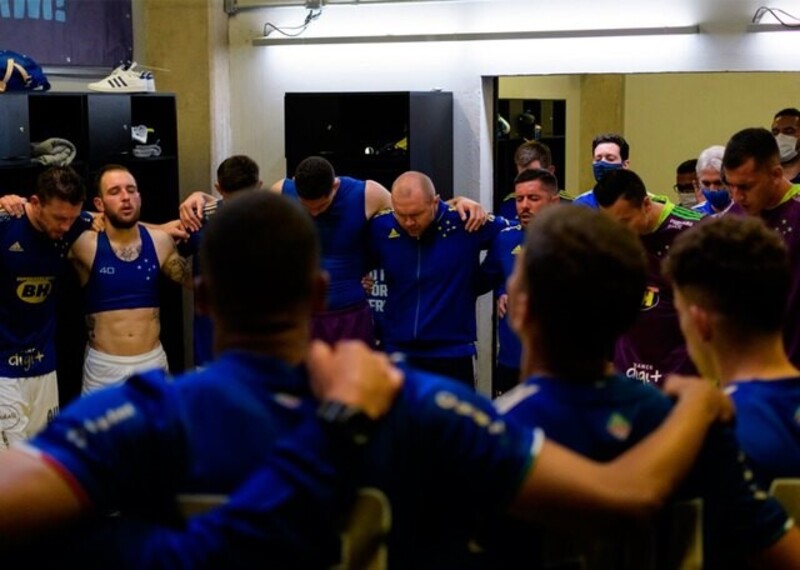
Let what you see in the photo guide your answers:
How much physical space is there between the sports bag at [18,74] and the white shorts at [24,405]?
1406mm

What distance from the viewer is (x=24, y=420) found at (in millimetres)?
5164

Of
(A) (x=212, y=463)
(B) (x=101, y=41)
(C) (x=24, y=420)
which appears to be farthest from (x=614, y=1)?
(A) (x=212, y=463)

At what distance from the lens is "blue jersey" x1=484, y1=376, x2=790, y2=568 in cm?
149

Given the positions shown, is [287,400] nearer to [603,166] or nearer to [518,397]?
[518,397]

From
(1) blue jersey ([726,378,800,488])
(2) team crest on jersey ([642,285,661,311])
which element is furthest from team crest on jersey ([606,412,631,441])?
(2) team crest on jersey ([642,285,661,311])

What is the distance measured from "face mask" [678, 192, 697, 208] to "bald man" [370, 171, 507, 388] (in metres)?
2.08

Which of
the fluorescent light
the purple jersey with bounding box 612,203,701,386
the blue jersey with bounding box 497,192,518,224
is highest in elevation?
the fluorescent light

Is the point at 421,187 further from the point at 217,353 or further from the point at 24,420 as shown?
the point at 217,353

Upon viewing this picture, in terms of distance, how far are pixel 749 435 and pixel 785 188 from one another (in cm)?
243

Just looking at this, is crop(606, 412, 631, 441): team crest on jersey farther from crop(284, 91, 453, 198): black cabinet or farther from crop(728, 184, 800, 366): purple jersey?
crop(284, 91, 453, 198): black cabinet

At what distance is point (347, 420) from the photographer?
1265 millimetres

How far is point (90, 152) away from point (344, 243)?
159 centimetres

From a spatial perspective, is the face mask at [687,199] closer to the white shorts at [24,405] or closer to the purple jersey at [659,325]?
the purple jersey at [659,325]

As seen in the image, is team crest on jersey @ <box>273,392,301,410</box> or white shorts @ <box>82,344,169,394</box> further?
white shorts @ <box>82,344,169,394</box>
